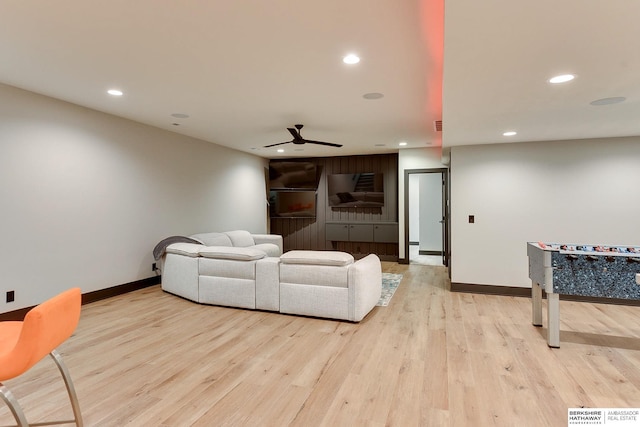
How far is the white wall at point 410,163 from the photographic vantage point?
703cm

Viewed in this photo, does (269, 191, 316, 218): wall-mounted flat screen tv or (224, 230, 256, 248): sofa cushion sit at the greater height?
(269, 191, 316, 218): wall-mounted flat screen tv

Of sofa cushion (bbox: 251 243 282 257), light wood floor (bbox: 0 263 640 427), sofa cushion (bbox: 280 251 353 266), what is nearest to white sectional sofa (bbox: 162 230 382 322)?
sofa cushion (bbox: 280 251 353 266)

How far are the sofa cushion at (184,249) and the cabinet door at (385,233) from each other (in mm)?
4375

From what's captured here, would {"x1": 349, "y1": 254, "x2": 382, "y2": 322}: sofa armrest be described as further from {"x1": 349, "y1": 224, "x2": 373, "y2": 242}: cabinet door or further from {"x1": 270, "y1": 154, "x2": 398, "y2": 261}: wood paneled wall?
{"x1": 270, "y1": 154, "x2": 398, "y2": 261}: wood paneled wall

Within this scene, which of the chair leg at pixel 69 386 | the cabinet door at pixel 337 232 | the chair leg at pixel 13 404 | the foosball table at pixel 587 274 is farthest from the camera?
the cabinet door at pixel 337 232

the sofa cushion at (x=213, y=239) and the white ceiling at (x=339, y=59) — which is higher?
the white ceiling at (x=339, y=59)

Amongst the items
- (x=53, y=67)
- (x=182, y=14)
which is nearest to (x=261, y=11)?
(x=182, y=14)

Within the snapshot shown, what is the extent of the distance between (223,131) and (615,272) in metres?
5.32

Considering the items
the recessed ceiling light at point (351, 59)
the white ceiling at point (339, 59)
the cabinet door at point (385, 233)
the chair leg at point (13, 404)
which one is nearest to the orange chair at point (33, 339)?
the chair leg at point (13, 404)

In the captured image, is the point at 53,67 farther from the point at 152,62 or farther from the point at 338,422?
the point at 338,422

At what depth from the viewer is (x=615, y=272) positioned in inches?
113

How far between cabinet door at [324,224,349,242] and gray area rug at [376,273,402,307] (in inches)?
81.1

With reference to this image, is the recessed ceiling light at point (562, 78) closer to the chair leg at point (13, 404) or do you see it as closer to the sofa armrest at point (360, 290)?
the sofa armrest at point (360, 290)

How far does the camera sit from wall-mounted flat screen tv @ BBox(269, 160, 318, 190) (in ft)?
27.5
